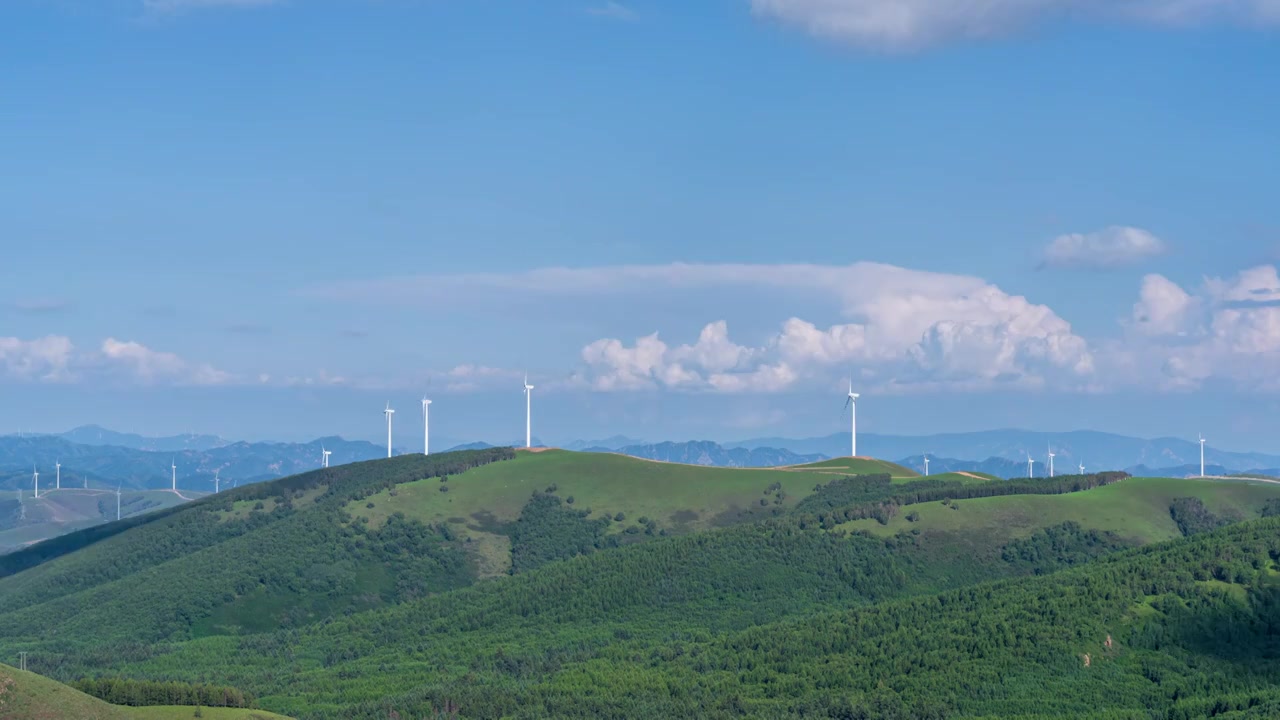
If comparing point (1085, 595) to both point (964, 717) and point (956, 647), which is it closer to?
point (956, 647)

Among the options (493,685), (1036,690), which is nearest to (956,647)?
(1036,690)

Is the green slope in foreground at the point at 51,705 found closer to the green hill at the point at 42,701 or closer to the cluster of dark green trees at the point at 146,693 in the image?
the green hill at the point at 42,701

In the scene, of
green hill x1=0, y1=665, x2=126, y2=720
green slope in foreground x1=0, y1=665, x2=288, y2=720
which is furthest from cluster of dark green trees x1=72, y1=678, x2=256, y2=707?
green hill x1=0, y1=665, x2=126, y2=720

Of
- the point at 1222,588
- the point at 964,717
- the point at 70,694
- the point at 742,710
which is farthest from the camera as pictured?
the point at 1222,588

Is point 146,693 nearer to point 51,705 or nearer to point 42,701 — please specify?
point 51,705

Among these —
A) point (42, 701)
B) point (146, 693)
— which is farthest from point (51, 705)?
point (146, 693)
